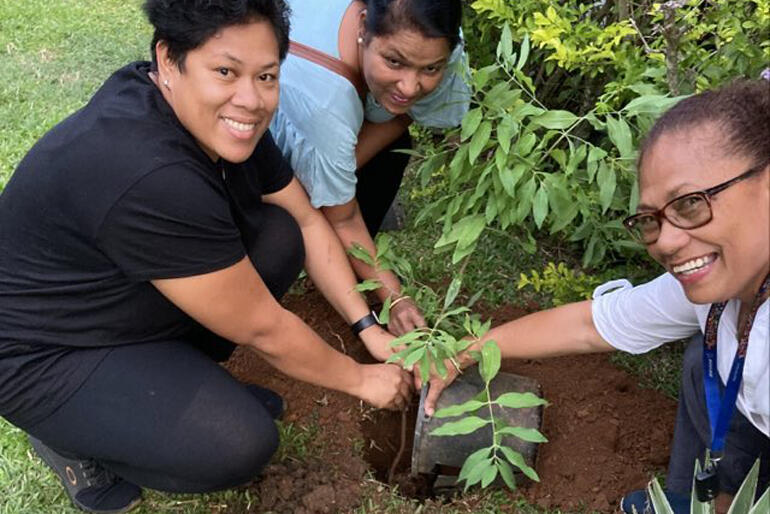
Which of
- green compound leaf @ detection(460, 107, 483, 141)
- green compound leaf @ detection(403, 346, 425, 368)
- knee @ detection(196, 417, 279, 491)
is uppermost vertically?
green compound leaf @ detection(460, 107, 483, 141)

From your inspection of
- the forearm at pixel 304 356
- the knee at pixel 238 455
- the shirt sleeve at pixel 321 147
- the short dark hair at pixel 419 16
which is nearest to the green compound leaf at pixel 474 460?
the forearm at pixel 304 356

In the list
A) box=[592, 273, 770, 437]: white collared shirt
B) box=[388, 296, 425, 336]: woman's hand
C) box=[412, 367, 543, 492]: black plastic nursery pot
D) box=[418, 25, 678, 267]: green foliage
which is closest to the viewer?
box=[592, 273, 770, 437]: white collared shirt

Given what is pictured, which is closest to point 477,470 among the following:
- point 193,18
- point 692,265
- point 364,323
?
point 364,323

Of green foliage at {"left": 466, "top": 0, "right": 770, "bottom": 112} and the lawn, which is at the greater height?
green foliage at {"left": 466, "top": 0, "right": 770, "bottom": 112}

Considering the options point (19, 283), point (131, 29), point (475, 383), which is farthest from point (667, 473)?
point (131, 29)

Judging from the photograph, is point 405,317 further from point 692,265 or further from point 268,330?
point 692,265

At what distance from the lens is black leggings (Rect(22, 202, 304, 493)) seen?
1.94m

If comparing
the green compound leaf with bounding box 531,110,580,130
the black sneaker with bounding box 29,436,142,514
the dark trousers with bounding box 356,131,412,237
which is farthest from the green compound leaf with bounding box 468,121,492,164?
the black sneaker with bounding box 29,436,142,514

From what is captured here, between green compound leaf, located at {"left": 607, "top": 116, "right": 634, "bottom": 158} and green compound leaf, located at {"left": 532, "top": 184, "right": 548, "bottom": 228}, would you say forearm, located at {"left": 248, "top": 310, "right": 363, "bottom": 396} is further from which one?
green compound leaf, located at {"left": 607, "top": 116, "right": 634, "bottom": 158}

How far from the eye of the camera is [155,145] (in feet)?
5.54

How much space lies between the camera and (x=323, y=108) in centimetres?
223

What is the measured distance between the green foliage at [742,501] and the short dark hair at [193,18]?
1.35 metres

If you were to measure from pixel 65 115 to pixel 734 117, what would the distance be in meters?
3.44

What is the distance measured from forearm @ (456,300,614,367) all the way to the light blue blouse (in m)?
0.61
